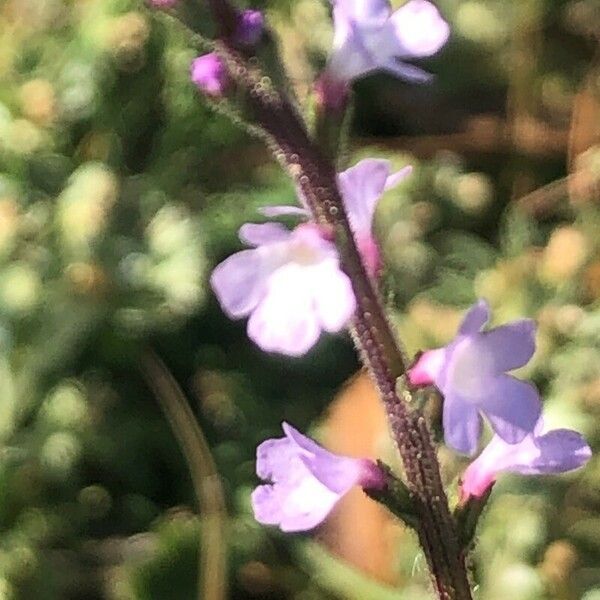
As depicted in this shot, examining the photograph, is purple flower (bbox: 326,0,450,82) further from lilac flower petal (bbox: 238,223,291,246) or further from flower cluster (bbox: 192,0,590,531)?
lilac flower petal (bbox: 238,223,291,246)

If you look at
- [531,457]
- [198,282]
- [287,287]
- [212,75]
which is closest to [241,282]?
[287,287]

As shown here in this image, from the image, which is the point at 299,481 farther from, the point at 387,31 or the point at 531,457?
the point at 387,31

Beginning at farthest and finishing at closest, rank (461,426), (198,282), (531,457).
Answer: (198,282)
(531,457)
(461,426)

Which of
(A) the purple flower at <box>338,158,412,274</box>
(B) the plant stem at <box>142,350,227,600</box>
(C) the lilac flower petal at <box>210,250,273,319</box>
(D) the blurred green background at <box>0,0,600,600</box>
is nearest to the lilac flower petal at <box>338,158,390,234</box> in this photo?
(A) the purple flower at <box>338,158,412,274</box>

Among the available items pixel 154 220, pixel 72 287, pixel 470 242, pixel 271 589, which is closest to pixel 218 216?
pixel 154 220

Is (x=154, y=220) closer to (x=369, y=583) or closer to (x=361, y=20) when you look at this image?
(x=369, y=583)
